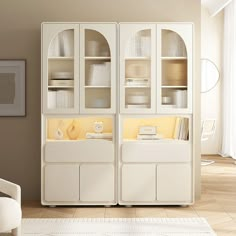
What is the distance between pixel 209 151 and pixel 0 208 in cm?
756

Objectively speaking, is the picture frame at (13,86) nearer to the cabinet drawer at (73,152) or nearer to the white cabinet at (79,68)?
the white cabinet at (79,68)

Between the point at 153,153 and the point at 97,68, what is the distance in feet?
3.42

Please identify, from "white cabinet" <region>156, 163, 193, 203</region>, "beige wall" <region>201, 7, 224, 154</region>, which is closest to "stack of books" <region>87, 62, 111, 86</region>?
"white cabinet" <region>156, 163, 193, 203</region>

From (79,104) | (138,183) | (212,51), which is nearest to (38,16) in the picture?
(79,104)

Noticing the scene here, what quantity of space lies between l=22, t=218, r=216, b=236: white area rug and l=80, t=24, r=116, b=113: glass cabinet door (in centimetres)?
119

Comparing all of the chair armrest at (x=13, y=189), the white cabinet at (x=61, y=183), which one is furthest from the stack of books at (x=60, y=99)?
the chair armrest at (x=13, y=189)

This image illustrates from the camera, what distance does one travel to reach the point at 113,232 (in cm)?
464

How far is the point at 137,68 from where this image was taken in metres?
5.71

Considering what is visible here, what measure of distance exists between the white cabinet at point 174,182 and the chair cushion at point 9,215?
2.22 meters

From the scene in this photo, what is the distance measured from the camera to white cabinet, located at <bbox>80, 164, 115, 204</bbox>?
18.6 feet

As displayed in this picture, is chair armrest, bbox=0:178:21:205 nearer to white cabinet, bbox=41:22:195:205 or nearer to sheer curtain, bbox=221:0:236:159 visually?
white cabinet, bbox=41:22:195:205

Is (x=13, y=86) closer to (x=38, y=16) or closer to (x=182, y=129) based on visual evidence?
(x=38, y=16)

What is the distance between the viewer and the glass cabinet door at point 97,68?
5652 millimetres

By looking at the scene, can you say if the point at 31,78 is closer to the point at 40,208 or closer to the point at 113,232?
the point at 40,208
